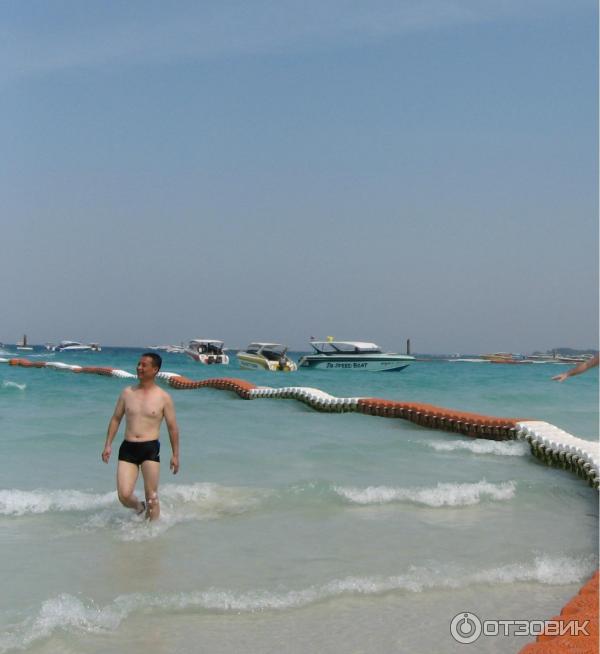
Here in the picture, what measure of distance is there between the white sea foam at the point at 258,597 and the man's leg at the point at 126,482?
1893 mm

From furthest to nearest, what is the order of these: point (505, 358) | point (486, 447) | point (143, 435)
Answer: point (505, 358), point (486, 447), point (143, 435)

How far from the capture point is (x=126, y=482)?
741 cm

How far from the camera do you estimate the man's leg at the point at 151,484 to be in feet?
24.6

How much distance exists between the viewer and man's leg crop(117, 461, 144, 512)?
24.2 feet

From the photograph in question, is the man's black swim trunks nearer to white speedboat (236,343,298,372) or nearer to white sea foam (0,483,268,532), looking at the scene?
white sea foam (0,483,268,532)

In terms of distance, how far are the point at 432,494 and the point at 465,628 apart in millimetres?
4366

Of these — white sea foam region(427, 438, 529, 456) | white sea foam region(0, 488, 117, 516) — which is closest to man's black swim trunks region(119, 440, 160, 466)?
white sea foam region(0, 488, 117, 516)

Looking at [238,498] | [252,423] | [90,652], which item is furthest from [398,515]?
[252,423]

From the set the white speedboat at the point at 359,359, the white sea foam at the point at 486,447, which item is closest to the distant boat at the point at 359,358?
the white speedboat at the point at 359,359

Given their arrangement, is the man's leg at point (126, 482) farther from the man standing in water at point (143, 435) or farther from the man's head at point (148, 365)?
the man's head at point (148, 365)

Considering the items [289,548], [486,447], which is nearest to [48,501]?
[289,548]

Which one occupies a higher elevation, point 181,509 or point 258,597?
point 258,597

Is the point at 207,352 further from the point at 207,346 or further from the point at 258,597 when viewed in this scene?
the point at 258,597

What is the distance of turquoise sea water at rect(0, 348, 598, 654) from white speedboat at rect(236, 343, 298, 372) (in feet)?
126
